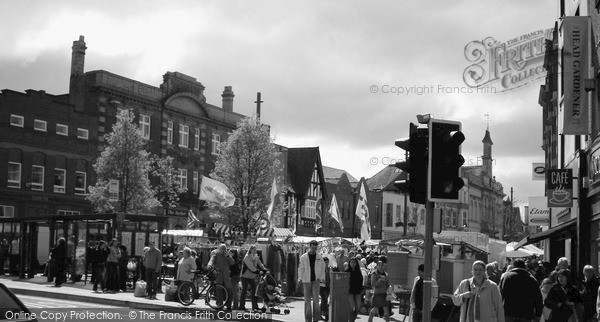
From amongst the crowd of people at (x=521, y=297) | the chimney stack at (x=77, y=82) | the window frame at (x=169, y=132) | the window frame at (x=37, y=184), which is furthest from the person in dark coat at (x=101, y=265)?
the window frame at (x=169, y=132)

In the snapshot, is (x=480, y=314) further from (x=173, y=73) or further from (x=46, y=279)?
(x=173, y=73)

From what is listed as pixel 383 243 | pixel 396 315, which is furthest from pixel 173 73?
pixel 396 315

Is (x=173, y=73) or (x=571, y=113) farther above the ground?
(x=173, y=73)

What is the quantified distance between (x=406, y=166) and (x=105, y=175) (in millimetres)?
36838

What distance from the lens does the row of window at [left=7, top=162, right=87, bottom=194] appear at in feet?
144

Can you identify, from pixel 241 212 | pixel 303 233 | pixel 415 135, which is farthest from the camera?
pixel 303 233

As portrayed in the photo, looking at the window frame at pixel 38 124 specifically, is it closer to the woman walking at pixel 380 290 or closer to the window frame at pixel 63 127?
the window frame at pixel 63 127

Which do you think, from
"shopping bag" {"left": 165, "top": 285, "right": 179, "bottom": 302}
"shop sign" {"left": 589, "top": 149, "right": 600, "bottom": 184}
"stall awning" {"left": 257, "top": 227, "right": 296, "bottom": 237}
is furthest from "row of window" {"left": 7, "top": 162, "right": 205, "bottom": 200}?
"shop sign" {"left": 589, "top": 149, "right": 600, "bottom": 184}

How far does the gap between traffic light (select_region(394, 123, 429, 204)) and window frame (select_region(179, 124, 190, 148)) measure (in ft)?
153

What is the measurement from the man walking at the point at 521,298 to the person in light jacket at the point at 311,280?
6206mm

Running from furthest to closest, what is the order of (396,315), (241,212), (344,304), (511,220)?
(511,220), (241,212), (396,315), (344,304)

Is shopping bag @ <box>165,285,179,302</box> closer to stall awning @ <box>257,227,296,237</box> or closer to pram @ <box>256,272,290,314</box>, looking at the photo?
pram @ <box>256,272,290,314</box>

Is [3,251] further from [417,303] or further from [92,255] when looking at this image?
[417,303]

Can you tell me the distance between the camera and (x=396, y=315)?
22297 millimetres
